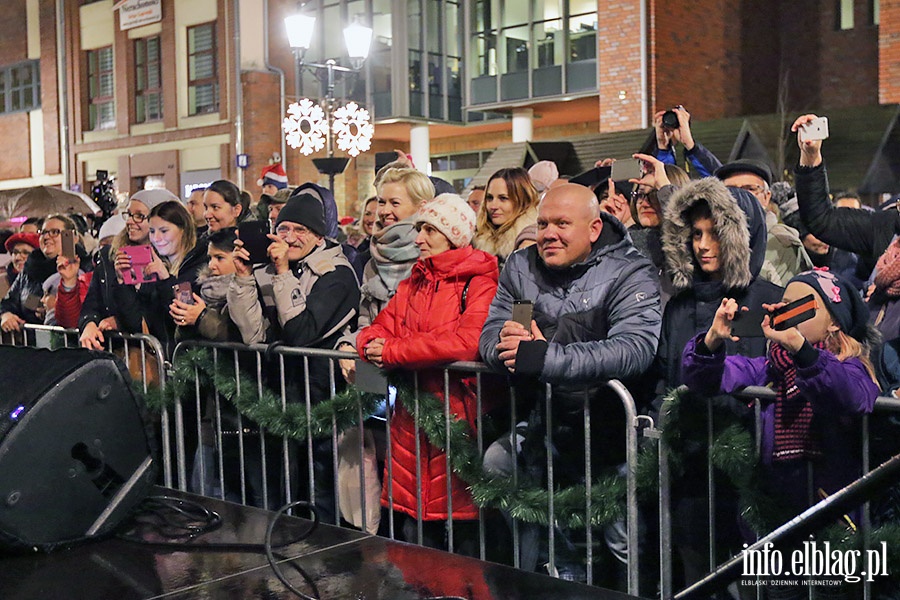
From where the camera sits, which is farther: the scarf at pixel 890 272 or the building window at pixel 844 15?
the building window at pixel 844 15

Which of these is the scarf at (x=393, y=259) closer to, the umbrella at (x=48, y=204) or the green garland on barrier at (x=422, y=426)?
the green garland on barrier at (x=422, y=426)

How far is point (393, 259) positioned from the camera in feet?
17.4

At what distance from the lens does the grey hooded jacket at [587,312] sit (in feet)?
13.1

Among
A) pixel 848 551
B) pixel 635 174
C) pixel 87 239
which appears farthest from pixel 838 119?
pixel 848 551

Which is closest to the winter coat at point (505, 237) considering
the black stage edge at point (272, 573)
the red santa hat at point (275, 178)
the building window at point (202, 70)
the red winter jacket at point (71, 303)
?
the black stage edge at point (272, 573)

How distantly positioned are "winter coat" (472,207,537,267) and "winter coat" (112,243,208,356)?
1.72 metres

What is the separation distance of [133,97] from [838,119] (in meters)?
21.7

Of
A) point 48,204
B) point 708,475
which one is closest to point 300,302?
point 708,475

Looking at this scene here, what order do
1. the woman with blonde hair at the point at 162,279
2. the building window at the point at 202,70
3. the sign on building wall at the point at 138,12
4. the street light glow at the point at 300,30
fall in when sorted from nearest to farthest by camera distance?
the woman with blonde hair at the point at 162,279
the street light glow at the point at 300,30
the building window at the point at 202,70
the sign on building wall at the point at 138,12

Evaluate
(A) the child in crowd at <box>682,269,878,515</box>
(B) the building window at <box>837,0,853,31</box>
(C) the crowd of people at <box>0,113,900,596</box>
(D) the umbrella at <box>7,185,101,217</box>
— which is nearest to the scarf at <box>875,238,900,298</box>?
(C) the crowd of people at <box>0,113,900,596</box>

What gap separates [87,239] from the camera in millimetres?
10445

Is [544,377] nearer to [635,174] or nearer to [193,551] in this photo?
[635,174]

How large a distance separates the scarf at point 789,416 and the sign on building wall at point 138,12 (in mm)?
28430

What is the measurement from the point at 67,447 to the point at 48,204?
14689 millimetres
